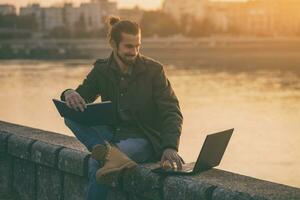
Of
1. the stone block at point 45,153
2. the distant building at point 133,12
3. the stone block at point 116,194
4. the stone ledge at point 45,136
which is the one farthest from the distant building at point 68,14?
the stone block at point 116,194

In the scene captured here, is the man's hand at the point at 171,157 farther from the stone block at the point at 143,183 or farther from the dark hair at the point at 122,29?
the dark hair at the point at 122,29

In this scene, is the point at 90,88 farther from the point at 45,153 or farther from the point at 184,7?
the point at 184,7

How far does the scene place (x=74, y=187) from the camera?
3.29m

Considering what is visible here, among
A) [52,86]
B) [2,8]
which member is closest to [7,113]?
[52,86]

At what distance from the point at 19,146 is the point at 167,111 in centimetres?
109

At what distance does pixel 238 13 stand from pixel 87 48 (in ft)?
190

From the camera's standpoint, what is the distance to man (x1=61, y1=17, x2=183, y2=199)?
9.56 ft

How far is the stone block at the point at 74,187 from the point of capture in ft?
10.6

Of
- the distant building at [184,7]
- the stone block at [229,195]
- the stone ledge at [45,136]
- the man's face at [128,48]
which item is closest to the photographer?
the stone block at [229,195]

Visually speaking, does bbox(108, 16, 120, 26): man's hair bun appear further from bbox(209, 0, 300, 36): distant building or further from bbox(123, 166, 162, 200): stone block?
bbox(209, 0, 300, 36): distant building

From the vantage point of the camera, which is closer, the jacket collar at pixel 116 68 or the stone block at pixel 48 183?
the jacket collar at pixel 116 68

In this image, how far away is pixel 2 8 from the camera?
11125cm

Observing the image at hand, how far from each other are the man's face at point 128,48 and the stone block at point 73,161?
1.78 ft

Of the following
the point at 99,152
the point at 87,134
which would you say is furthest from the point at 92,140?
the point at 99,152
